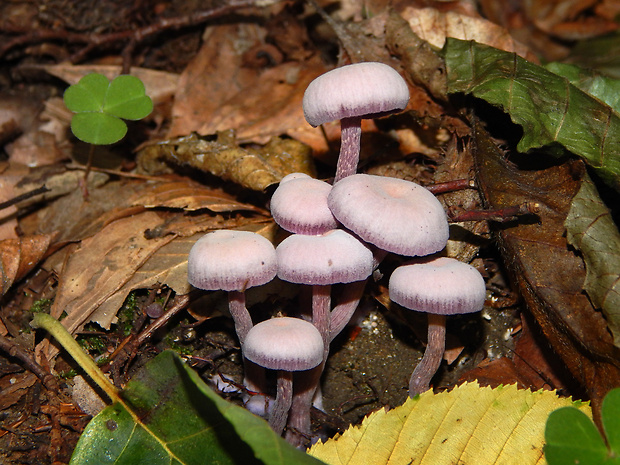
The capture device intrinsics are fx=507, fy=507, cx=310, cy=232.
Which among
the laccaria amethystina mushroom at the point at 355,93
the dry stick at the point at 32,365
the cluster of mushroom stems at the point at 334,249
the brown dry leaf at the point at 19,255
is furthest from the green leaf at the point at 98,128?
the laccaria amethystina mushroom at the point at 355,93

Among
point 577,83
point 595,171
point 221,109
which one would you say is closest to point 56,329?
point 221,109

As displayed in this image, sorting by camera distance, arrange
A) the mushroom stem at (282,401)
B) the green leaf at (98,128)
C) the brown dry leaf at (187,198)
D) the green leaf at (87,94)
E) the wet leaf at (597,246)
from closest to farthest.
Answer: the wet leaf at (597,246)
the mushroom stem at (282,401)
the brown dry leaf at (187,198)
the green leaf at (98,128)
the green leaf at (87,94)

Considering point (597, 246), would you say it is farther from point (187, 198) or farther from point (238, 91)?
point (238, 91)

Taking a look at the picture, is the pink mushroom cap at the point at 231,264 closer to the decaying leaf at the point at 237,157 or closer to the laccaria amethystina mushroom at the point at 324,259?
the laccaria amethystina mushroom at the point at 324,259

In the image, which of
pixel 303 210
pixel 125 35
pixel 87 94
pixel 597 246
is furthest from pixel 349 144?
pixel 125 35

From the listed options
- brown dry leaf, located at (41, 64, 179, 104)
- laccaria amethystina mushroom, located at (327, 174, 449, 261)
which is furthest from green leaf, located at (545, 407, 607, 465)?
brown dry leaf, located at (41, 64, 179, 104)

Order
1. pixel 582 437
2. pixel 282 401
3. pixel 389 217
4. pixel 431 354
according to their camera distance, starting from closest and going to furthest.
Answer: pixel 582 437
pixel 389 217
pixel 282 401
pixel 431 354

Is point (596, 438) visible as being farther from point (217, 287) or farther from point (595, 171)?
point (217, 287)
